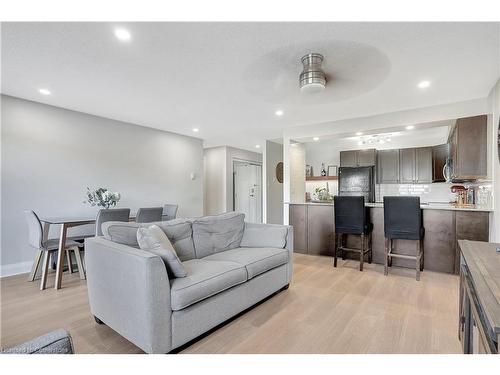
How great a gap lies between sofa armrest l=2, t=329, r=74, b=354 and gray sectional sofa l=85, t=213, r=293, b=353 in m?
0.81

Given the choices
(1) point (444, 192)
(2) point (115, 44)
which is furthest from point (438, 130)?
(2) point (115, 44)

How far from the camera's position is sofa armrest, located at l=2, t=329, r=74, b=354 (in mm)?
764

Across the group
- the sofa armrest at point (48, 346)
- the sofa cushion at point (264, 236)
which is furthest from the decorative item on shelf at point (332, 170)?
the sofa armrest at point (48, 346)

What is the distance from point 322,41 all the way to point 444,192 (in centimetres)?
501

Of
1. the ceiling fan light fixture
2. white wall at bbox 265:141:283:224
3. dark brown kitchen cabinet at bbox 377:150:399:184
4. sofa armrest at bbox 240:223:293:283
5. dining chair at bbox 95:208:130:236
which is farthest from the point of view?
white wall at bbox 265:141:283:224

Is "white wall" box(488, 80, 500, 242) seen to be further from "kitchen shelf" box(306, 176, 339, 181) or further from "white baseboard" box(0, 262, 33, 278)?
"white baseboard" box(0, 262, 33, 278)

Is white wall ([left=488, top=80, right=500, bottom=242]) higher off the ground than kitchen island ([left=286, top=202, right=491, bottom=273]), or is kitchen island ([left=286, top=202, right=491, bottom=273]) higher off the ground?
white wall ([left=488, top=80, right=500, bottom=242])

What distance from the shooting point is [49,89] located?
10.2 ft

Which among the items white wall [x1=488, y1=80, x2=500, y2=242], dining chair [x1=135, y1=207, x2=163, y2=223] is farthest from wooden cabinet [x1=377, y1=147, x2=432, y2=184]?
dining chair [x1=135, y1=207, x2=163, y2=223]

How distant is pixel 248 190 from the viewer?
8.03 meters

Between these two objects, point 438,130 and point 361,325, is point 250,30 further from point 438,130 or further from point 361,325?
point 438,130

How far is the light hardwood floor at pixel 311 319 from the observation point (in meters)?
1.86

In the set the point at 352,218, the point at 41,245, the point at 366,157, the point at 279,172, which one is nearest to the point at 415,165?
the point at 366,157

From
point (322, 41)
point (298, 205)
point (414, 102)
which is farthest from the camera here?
point (298, 205)
